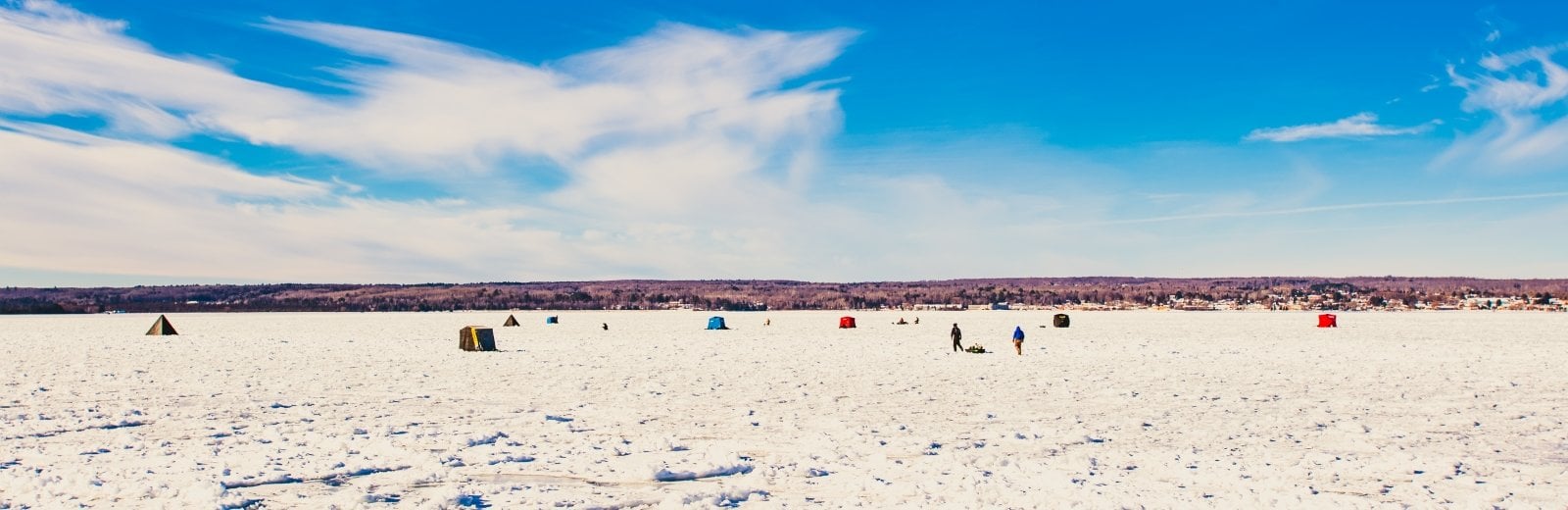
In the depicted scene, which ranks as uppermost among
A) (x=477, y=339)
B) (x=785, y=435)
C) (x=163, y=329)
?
(x=163, y=329)

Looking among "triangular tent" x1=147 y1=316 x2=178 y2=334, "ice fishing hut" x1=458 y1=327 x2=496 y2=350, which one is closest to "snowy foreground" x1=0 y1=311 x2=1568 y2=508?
"ice fishing hut" x1=458 y1=327 x2=496 y2=350

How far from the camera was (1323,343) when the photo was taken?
35.8 m

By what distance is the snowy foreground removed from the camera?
28.6 feet

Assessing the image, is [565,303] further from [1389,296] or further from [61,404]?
[61,404]

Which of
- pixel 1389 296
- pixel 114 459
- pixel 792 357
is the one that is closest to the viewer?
pixel 114 459

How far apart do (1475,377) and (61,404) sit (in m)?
23.3

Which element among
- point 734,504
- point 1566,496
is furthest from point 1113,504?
point 1566,496

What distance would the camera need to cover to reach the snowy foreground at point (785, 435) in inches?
343

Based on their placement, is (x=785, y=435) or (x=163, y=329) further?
(x=163, y=329)

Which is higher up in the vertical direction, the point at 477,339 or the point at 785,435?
the point at 477,339

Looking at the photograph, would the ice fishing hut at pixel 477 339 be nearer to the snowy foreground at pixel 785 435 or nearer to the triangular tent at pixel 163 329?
the snowy foreground at pixel 785 435

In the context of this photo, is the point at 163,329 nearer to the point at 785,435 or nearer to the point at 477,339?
the point at 477,339

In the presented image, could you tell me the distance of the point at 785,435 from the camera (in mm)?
12148

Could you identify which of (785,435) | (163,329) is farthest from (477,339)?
(163,329)
